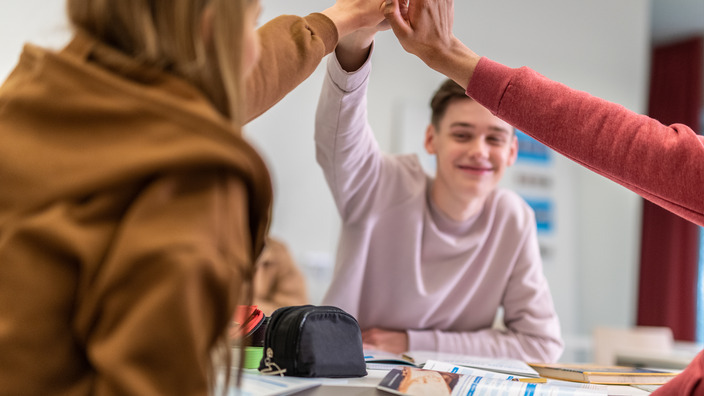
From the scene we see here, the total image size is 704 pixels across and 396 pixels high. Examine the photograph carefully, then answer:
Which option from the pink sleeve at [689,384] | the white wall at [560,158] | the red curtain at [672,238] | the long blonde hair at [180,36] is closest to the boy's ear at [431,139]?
the pink sleeve at [689,384]

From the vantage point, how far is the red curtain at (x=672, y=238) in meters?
4.47

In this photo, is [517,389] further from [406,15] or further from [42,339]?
[406,15]

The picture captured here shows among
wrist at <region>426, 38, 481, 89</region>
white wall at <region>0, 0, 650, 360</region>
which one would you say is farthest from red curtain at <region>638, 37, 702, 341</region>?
wrist at <region>426, 38, 481, 89</region>

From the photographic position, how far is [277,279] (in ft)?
9.85

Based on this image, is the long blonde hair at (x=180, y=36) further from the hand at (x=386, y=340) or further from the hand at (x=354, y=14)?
the hand at (x=386, y=340)

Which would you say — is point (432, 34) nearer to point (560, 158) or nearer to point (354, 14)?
point (354, 14)

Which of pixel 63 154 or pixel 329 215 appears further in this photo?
pixel 329 215

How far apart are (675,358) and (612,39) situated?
83.7 inches

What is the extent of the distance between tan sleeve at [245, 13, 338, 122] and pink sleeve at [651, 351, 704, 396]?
64 cm

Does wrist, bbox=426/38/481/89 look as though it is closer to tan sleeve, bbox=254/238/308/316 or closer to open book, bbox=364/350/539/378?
open book, bbox=364/350/539/378

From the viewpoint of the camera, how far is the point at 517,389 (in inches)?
32.0

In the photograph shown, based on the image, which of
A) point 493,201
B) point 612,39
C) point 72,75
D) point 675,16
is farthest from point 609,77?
point 72,75

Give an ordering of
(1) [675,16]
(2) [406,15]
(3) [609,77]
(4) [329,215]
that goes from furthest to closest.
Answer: (1) [675,16]
(3) [609,77]
(4) [329,215]
(2) [406,15]

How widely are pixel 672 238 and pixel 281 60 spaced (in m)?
4.52
